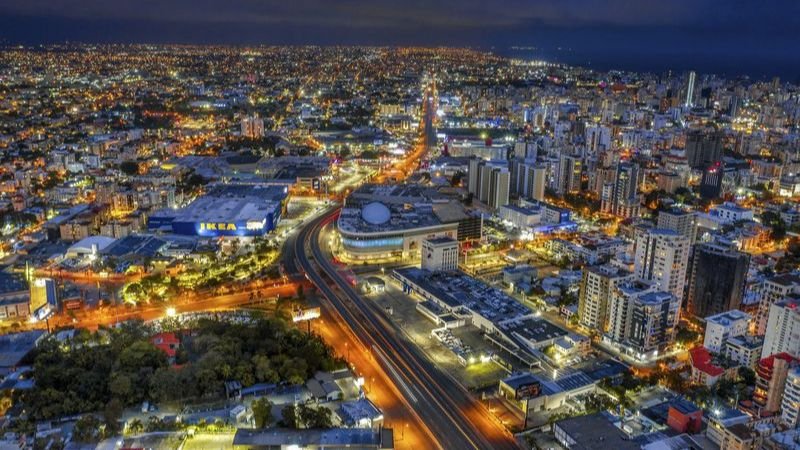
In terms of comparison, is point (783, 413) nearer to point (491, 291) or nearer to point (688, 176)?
point (491, 291)

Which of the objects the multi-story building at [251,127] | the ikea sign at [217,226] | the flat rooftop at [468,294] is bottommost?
the flat rooftop at [468,294]

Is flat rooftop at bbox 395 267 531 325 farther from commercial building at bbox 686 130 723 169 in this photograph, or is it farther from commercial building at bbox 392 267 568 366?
commercial building at bbox 686 130 723 169

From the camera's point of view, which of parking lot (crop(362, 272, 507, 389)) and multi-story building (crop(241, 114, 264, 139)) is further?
multi-story building (crop(241, 114, 264, 139))

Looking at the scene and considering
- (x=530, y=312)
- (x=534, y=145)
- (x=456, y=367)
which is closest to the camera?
(x=456, y=367)

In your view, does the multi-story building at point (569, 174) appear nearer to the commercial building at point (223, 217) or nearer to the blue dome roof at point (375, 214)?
the blue dome roof at point (375, 214)

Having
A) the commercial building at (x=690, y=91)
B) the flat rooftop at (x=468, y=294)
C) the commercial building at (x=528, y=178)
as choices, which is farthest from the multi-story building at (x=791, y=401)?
the commercial building at (x=690, y=91)

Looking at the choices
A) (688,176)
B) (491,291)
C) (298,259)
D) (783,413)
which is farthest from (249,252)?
(688,176)

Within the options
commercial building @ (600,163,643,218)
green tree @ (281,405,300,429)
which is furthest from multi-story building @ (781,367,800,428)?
commercial building @ (600,163,643,218)
